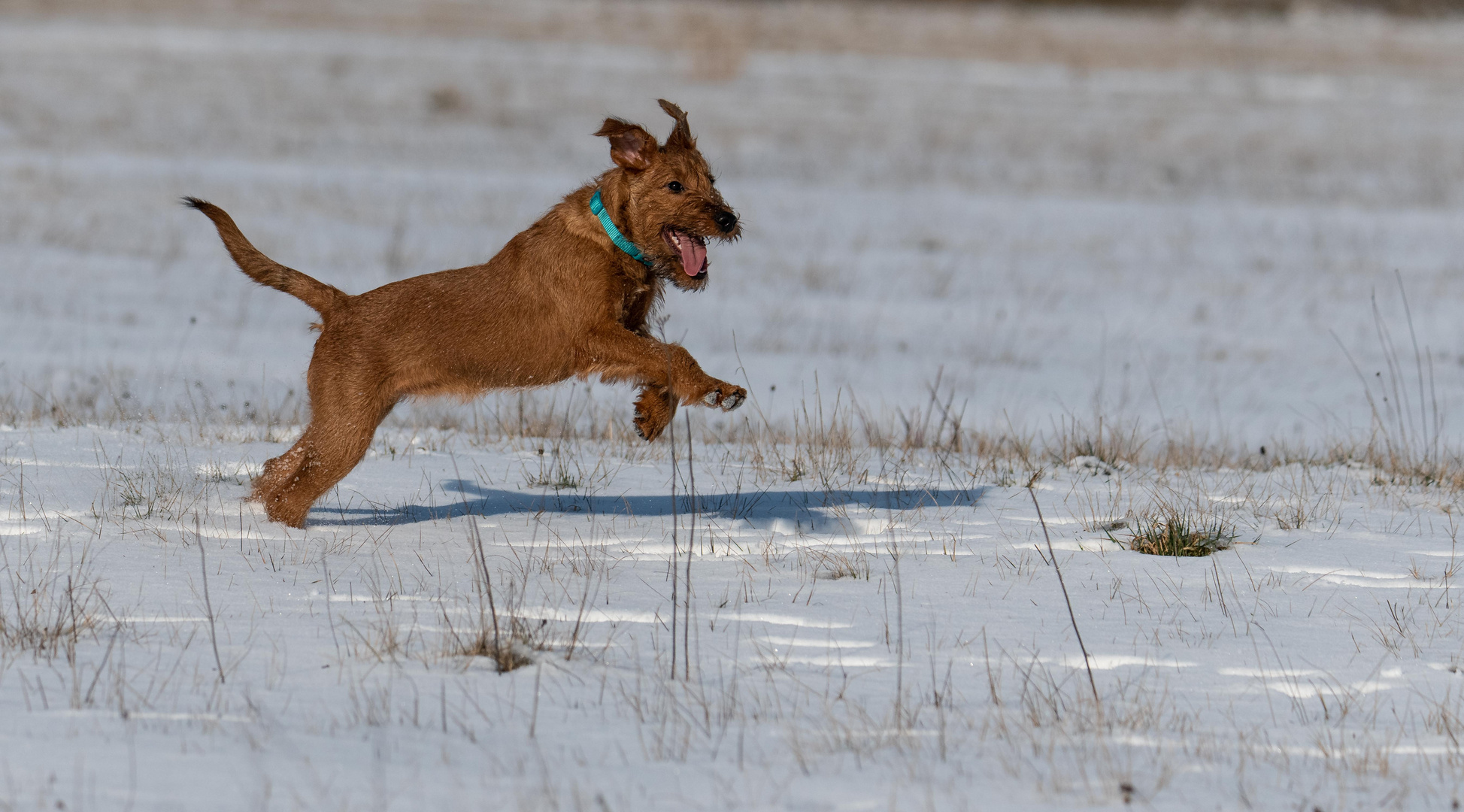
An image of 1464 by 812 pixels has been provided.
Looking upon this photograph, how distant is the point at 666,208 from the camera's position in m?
5.91

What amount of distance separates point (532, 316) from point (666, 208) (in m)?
0.72

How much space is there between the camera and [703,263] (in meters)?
5.96

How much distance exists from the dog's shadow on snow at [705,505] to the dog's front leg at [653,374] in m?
0.70

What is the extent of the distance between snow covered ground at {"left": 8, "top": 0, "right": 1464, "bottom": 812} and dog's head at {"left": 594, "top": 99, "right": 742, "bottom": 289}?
1.15 metres

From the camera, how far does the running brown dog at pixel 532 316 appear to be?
5.90 metres

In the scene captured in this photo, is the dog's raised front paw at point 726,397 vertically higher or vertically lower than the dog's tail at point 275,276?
lower

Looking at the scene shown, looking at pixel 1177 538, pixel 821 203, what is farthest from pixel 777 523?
pixel 821 203

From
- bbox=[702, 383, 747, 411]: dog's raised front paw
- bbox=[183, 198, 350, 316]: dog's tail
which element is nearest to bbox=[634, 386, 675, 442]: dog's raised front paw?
bbox=[702, 383, 747, 411]: dog's raised front paw

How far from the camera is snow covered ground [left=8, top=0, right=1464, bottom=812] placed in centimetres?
385

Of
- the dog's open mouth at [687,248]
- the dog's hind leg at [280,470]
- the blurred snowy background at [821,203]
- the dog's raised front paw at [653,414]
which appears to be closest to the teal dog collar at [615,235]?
the dog's open mouth at [687,248]

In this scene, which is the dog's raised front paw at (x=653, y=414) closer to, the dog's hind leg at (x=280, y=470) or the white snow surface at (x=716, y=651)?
the white snow surface at (x=716, y=651)

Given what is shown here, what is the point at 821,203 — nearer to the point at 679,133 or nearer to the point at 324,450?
the point at 679,133

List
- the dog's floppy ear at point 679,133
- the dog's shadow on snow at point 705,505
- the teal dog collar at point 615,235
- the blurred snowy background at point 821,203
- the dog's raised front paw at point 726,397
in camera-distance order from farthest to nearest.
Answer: the blurred snowy background at point 821,203, the dog's shadow on snow at point 705,505, the dog's floppy ear at point 679,133, the teal dog collar at point 615,235, the dog's raised front paw at point 726,397

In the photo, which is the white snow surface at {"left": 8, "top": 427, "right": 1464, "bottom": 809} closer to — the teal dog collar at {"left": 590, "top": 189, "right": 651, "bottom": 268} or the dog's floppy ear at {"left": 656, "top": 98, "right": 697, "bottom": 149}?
the teal dog collar at {"left": 590, "top": 189, "right": 651, "bottom": 268}
